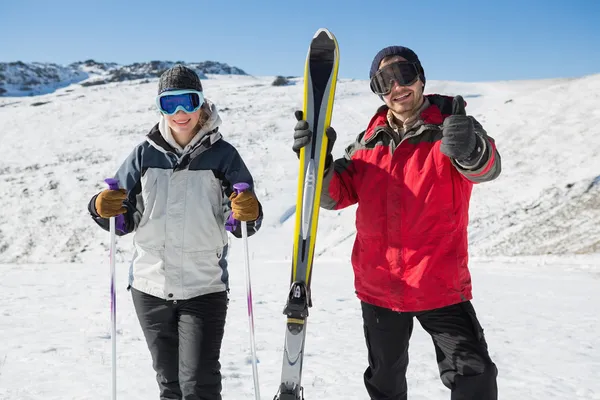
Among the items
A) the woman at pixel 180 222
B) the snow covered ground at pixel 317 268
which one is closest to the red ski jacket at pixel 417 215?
the woman at pixel 180 222

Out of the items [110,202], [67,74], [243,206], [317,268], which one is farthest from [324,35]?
[67,74]

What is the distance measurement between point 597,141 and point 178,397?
688 inches

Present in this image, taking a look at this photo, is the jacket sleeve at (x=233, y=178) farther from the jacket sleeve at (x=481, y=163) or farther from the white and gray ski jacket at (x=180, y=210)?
the jacket sleeve at (x=481, y=163)

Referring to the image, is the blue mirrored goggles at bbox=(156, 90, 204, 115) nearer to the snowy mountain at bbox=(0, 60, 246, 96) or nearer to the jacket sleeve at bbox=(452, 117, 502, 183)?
the jacket sleeve at bbox=(452, 117, 502, 183)

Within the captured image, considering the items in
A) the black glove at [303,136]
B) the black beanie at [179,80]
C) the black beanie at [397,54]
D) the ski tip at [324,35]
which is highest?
the ski tip at [324,35]

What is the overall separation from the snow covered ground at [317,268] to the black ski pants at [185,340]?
155 centimetres

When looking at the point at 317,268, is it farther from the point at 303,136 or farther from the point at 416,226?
the point at 416,226

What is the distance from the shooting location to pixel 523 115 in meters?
21.5

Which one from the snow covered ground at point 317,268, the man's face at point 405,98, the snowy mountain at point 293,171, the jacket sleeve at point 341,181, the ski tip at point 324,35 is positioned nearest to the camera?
the man's face at point 405,98

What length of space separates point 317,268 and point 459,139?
10.5 meters

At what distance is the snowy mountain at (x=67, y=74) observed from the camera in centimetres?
6529

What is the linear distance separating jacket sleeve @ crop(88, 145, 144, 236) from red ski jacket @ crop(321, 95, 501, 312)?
1.45m

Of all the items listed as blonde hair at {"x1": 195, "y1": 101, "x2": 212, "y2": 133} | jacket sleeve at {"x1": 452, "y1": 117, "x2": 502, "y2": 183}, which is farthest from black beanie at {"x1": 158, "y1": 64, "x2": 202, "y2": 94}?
jacket sleeve at {"x1": 452, "y1": 117, "x2": 502, "y2": 183}

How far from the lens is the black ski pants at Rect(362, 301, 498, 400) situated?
2.58 metres
